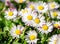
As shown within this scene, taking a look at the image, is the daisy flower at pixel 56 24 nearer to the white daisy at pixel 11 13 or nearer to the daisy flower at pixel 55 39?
the daisy flower at pixel 55 39

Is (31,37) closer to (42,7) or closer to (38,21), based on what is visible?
(38,21)

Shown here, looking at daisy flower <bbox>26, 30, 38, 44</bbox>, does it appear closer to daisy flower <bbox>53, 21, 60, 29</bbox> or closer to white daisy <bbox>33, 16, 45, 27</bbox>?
white daisy <bbox>33, 16, 45, 27</bbox>

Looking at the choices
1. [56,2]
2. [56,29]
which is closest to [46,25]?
[56,29]

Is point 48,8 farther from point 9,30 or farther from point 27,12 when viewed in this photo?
point 9,30

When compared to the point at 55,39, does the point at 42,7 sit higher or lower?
higher

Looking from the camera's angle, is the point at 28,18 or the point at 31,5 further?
the point at 31,5

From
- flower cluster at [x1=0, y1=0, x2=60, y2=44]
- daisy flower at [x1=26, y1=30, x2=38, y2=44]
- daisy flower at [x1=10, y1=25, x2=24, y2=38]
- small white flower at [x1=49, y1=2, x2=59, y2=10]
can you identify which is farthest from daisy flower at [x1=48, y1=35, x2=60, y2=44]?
small white flower at [x1=49, y1=2, x2=59, y2=10]

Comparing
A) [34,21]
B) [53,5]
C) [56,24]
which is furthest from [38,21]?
[53,5]

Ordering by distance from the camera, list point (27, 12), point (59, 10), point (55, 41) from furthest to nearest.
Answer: point (59, 10) → point (27, 12) → point (55, 41)
